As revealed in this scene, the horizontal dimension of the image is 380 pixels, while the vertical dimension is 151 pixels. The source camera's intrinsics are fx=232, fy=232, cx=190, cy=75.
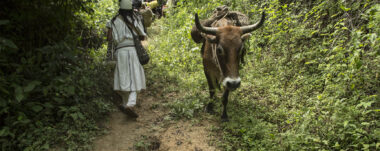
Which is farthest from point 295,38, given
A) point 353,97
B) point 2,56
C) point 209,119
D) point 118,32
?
point 2,56

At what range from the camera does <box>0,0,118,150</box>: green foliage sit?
2.77 metres

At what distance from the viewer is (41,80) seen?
3.07 meters

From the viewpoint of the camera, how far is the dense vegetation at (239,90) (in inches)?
111

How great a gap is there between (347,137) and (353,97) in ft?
2.34

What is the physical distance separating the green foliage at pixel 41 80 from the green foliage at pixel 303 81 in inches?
68.9

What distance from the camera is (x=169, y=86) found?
533 centimetres

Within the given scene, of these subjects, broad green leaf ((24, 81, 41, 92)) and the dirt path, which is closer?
broad green leaf ((24, 81, 41, 92))

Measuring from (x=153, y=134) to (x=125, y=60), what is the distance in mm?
1289

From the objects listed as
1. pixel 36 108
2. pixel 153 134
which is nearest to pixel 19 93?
pixel 36 108

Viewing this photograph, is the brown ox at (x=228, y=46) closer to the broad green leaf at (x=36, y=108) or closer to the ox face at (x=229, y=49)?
the ox face at (x=229, y=49)

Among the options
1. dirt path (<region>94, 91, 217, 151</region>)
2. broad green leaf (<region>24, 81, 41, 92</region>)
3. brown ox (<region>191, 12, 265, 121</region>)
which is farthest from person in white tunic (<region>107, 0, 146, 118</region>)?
broad green leaf (<region>24, 81, 41, 92</region>)

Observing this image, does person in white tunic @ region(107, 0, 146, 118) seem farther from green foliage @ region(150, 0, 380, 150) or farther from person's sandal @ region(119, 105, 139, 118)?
green foliage @ region(150, 0, 380, 150)

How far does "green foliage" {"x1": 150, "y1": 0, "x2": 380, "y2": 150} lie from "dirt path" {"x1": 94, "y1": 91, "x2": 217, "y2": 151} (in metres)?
0.31

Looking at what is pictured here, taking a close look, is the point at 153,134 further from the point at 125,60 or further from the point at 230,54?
the point at 230,54
